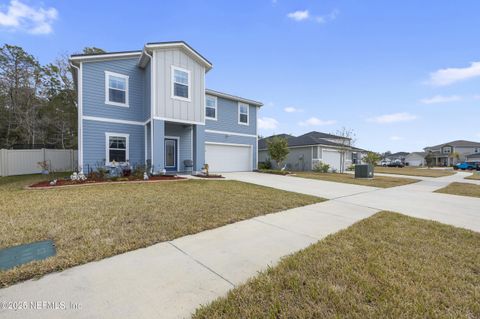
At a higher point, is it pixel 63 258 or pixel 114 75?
pixel 114 75

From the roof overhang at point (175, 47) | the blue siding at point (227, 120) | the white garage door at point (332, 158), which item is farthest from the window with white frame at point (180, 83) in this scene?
the white garage door at point (332, 158)

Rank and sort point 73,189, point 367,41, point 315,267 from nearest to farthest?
point 315,267, point 73,189, point 367,41

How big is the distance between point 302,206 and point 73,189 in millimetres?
7463

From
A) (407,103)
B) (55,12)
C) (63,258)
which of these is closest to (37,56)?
(55,12)

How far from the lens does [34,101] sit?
1972 cm

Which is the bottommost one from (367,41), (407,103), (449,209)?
(449,209)

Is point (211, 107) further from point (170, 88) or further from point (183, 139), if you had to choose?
point (170, 88)

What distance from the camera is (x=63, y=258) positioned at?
106 inches

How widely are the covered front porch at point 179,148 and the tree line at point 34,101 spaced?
13556mm

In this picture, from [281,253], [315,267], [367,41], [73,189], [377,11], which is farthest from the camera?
[367,41]

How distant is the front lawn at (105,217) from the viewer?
116 inches

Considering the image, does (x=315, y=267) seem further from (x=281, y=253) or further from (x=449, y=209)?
(x=449, y=209)

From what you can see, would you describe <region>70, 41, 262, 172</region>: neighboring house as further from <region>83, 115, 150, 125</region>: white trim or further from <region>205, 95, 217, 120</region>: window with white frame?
<region>205, 95, 217, 120</region>: window with white frame

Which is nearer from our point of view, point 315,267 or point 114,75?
point 315,267
